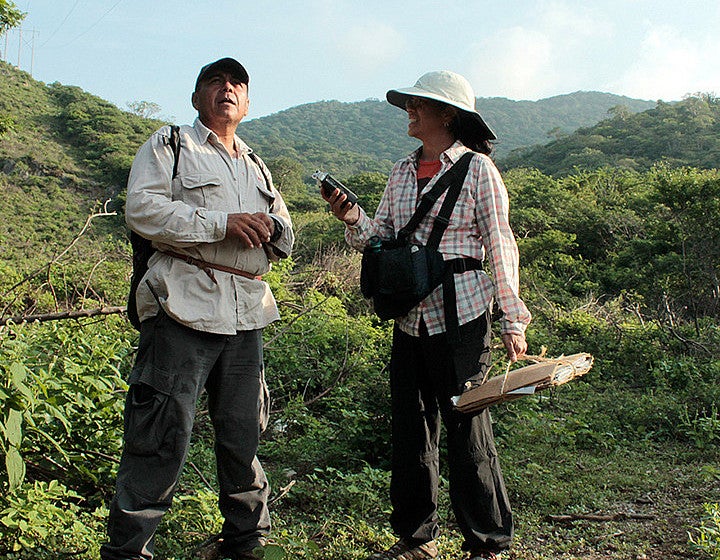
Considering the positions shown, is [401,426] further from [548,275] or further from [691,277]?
[548,275]

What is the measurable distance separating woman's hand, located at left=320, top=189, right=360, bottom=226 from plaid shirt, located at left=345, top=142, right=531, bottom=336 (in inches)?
9.0

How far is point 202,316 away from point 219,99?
0.88 meters

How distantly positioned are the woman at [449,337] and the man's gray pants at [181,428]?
0.59 m

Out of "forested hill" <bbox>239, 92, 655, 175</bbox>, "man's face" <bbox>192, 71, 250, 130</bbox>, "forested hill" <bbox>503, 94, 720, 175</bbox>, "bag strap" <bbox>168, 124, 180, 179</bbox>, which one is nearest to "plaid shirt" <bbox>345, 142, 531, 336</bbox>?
"man's face" <bbox>192, 71, 250, 130</bbox>

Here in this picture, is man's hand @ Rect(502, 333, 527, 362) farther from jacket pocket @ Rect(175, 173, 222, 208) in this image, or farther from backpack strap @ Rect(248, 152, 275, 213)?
jacket pocket @ Rect(175, 173, 222, 208)

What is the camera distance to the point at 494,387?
2441mm

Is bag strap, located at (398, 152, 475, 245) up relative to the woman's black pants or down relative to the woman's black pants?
up

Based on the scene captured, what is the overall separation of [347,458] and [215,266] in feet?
7.37

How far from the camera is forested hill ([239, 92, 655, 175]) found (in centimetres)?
6744

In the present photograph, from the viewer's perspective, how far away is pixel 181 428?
2389 millimetres

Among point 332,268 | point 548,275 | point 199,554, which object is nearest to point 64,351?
point 199,554

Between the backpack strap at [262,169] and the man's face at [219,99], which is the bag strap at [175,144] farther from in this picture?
the backpack strap at [262,169]

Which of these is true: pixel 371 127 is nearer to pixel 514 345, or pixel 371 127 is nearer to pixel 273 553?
pixel 514 345

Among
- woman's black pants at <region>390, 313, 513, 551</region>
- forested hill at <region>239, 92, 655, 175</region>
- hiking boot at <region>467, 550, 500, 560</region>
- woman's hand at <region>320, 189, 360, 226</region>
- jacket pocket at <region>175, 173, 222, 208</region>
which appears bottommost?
hiking boot at <region>467, 550, 500, 560</region>
